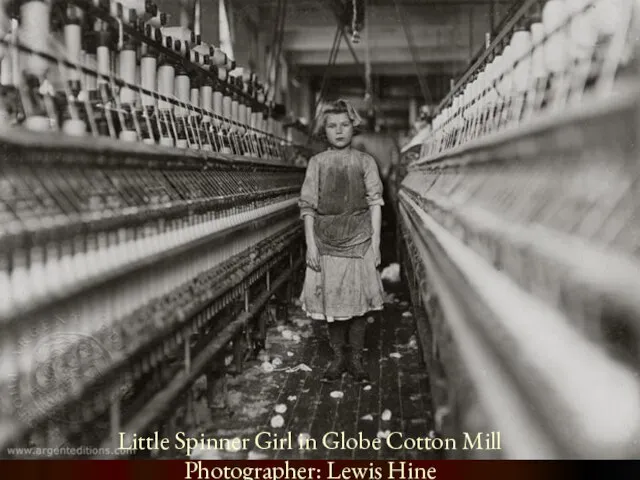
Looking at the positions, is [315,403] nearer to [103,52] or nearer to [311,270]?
[311,270]

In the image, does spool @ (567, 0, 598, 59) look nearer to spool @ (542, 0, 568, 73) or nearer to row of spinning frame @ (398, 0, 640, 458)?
row of spinning frame @ (398, 0, 640, 458)

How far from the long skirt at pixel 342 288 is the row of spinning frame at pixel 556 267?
1.33 m

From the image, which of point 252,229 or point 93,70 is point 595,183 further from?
point 252,229

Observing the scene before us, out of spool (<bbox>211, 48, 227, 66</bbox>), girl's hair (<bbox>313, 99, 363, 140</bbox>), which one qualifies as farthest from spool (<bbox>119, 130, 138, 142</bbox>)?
spool (<bbox>211, 48, 227, 66</bbox>)

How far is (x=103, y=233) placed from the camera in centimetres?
208

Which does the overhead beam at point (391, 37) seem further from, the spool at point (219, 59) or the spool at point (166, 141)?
the spool at point (166, 141)

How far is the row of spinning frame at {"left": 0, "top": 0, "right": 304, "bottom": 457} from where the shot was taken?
67.6 inches

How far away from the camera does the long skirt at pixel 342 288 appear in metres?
3.82

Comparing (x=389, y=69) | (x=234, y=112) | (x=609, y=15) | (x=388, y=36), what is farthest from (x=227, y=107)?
(x=389, y=69)

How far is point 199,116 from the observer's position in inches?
156

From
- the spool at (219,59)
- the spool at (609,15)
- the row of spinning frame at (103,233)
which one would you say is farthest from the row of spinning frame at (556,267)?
the spool at (219,59)

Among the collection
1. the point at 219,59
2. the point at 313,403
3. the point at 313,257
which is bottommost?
the point at 313,403

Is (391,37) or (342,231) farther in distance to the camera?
(391,37)

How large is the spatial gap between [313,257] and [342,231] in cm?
22
